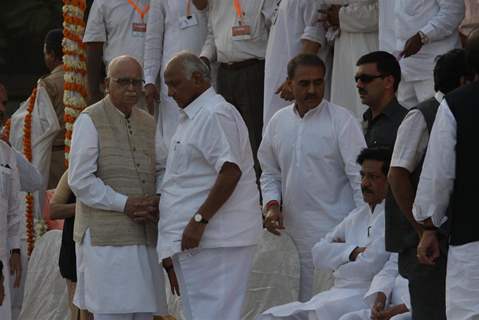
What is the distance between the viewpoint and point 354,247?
8.20 m

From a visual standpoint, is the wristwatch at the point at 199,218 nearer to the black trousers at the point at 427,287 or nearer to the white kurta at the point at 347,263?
the white kurta at the point at 347,263

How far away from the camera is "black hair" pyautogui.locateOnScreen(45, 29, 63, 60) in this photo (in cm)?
1283

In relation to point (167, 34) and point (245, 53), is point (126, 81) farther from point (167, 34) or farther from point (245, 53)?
point (167, 34)

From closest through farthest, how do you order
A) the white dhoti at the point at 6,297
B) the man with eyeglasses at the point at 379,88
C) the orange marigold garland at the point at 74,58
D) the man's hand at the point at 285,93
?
the man with eyeglasses at the point at 379,88
the white dhoti at the point at 6,297
the man's hand at the point at 285,93
the orange marigold garland at the point at 74,58

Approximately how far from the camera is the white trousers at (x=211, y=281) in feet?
26.4

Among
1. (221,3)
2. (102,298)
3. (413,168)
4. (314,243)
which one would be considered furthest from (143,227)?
(221,3)

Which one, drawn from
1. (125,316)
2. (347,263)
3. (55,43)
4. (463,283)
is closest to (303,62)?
(347,263)

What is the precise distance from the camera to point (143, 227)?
8477mm

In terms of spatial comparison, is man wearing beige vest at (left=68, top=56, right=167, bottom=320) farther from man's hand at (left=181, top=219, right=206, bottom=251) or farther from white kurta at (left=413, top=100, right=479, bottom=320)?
white kurta at (left=413, top=100, right=479, bottom=320)

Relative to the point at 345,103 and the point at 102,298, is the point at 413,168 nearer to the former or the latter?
the point at 102,298

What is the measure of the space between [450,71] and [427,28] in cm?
259

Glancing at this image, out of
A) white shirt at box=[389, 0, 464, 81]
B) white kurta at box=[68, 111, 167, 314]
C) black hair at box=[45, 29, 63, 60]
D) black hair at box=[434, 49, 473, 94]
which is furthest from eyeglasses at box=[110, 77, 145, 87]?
black hair at box=[45, 29, 63, 60]

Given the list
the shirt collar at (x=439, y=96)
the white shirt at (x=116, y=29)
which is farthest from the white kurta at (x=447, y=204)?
the white shirt at (x=116, y=29)

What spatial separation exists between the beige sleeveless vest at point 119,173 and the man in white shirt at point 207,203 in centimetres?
35
